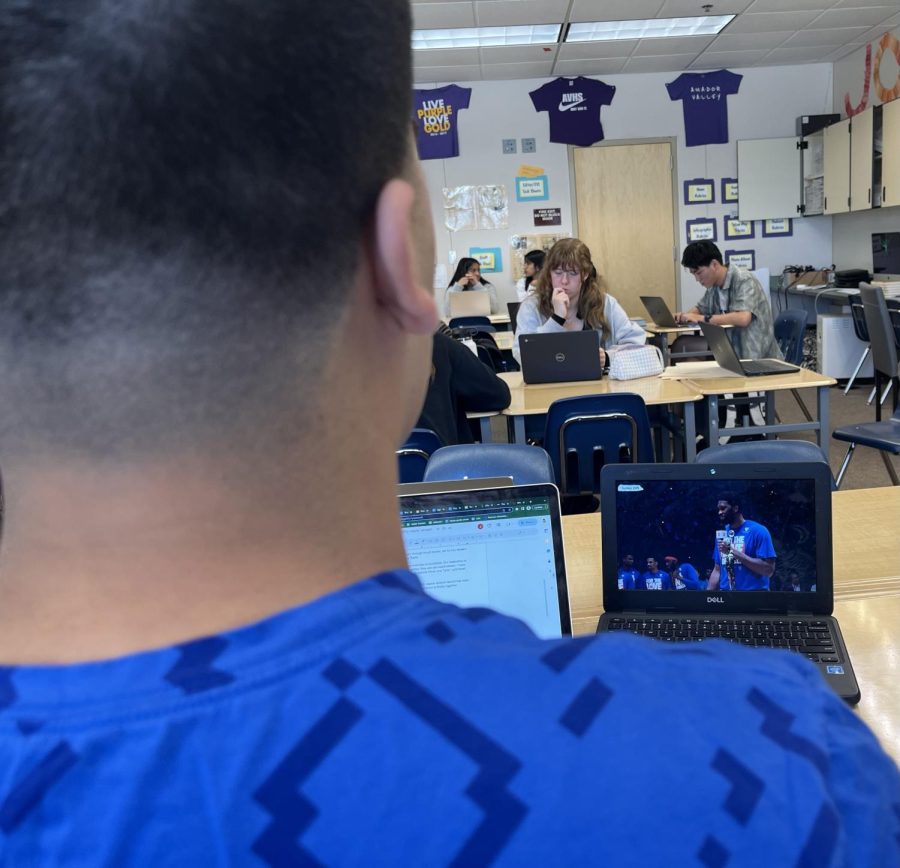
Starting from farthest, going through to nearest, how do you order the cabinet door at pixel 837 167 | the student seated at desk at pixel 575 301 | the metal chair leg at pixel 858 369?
the cabinet door at pixel 837 167 < the metal chair leg at pixel 858 369 < the student seated at desk at pixel 575 301

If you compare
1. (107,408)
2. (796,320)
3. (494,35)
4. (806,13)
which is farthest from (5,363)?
(806,13)

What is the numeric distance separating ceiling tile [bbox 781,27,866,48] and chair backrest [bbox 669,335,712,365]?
3144 mm

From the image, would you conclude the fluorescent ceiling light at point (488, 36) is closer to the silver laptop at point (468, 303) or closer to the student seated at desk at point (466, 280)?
the student seated at desk at point (466, 280)

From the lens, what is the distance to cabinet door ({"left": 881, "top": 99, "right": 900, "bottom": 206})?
6.27 metres

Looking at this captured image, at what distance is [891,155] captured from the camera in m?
6.37

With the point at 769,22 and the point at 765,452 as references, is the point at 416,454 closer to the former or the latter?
the point at 765,452

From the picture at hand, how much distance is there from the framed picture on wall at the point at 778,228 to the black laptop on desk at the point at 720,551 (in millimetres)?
7467

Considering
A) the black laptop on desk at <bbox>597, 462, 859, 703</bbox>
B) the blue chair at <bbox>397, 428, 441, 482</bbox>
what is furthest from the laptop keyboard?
the blue chair at <bbox>397, 428, 441, 482</bbox>

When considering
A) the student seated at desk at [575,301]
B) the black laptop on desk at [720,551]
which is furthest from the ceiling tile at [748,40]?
the black laptop on desk at [720,551]

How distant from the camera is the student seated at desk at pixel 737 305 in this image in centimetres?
481

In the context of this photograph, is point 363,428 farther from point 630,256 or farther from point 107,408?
point 630,256

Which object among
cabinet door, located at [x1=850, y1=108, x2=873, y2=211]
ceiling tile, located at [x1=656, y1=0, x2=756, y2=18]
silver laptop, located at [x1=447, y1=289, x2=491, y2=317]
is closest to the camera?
ceiling tile, located at [x1=656, y1=0, x2=756, y2=18]

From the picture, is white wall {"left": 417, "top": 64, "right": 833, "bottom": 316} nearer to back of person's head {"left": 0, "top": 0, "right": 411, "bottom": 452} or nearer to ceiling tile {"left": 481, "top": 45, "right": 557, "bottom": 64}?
ceiling tile {"left": 481, "top": 45, "right": 557, "bottom": 64}

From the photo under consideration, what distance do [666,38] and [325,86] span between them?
7236 millimetres
